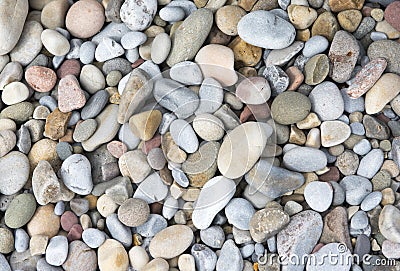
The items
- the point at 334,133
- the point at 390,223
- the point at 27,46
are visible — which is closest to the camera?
the point at 390,223

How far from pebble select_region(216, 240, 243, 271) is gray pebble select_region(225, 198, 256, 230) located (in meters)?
0.05

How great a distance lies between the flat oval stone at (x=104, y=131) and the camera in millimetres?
1291

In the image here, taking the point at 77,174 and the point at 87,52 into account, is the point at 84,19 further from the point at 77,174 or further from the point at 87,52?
the point at 77,174

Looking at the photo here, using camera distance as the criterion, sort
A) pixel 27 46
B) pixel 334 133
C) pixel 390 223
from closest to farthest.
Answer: pixel 390 223 < pixel 334 133 < pixel 27 46

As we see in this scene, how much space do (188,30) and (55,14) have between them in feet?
1.20

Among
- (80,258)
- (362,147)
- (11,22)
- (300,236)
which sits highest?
(11,22)

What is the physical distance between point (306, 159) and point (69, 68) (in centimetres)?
64

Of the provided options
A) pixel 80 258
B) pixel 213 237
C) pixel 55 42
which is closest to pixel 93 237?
pixel 80 258

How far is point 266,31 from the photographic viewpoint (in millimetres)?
1272

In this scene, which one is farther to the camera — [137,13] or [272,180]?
[137,13]

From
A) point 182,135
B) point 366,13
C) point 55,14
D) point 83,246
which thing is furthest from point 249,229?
point 55,14

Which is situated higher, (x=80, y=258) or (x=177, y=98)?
(x=177, y=98)

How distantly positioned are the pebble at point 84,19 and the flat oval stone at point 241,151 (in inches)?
18.5

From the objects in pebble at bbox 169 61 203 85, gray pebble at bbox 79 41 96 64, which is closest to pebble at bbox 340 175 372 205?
pebble at bbox 169 61 203 85
